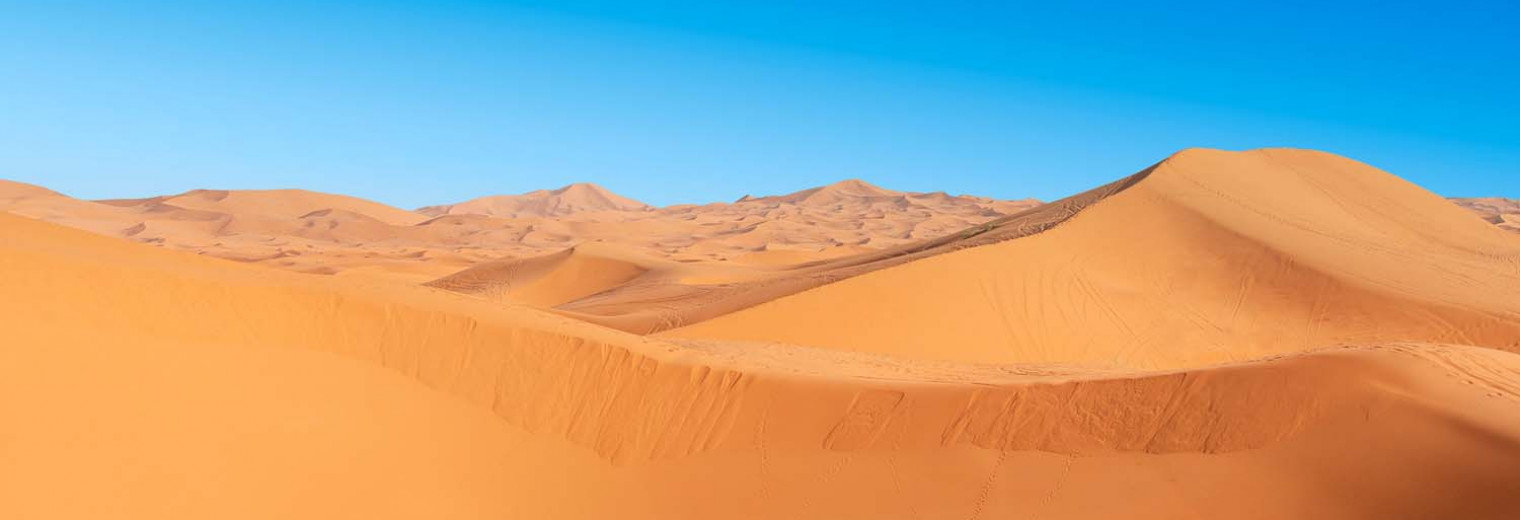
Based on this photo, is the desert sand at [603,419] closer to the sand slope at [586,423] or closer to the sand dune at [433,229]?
the sand slope at [586,423]

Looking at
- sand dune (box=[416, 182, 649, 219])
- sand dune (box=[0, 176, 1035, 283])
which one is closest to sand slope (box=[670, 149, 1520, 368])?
sand dune (box=[0, 176, 1035, 283])

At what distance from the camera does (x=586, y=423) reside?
30.8 feet

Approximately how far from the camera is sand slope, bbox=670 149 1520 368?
745 inches

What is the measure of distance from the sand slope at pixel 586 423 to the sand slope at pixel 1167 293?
8077 millimetres

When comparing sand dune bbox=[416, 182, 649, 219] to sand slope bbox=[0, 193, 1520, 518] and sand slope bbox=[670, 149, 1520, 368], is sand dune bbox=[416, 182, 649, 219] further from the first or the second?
sand slope bbox=[0, 193, 1520, 518]

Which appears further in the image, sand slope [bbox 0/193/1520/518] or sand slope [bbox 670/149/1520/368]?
sand slope [bbox 670/149/1520/368]

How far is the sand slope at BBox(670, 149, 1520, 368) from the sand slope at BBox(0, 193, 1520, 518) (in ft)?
26.5

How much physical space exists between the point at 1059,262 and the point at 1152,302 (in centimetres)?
223

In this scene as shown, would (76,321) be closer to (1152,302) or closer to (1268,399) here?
(1268,399)

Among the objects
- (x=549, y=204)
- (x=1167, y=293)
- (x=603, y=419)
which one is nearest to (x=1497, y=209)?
(x=1167, y=293)

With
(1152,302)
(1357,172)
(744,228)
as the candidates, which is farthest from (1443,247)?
(744,228)

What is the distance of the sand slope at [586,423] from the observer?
22.9 feet

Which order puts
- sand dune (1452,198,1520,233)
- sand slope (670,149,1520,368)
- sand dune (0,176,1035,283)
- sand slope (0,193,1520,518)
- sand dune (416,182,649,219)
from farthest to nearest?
sand dune (416,182,649,219)
sand dune (1452,198,1520,233)
sand dune (0,176,1035,283)
sand slope (670,149,1520,368)
sand slope (0,193,1520,518)

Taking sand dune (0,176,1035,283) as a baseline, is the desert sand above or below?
below
